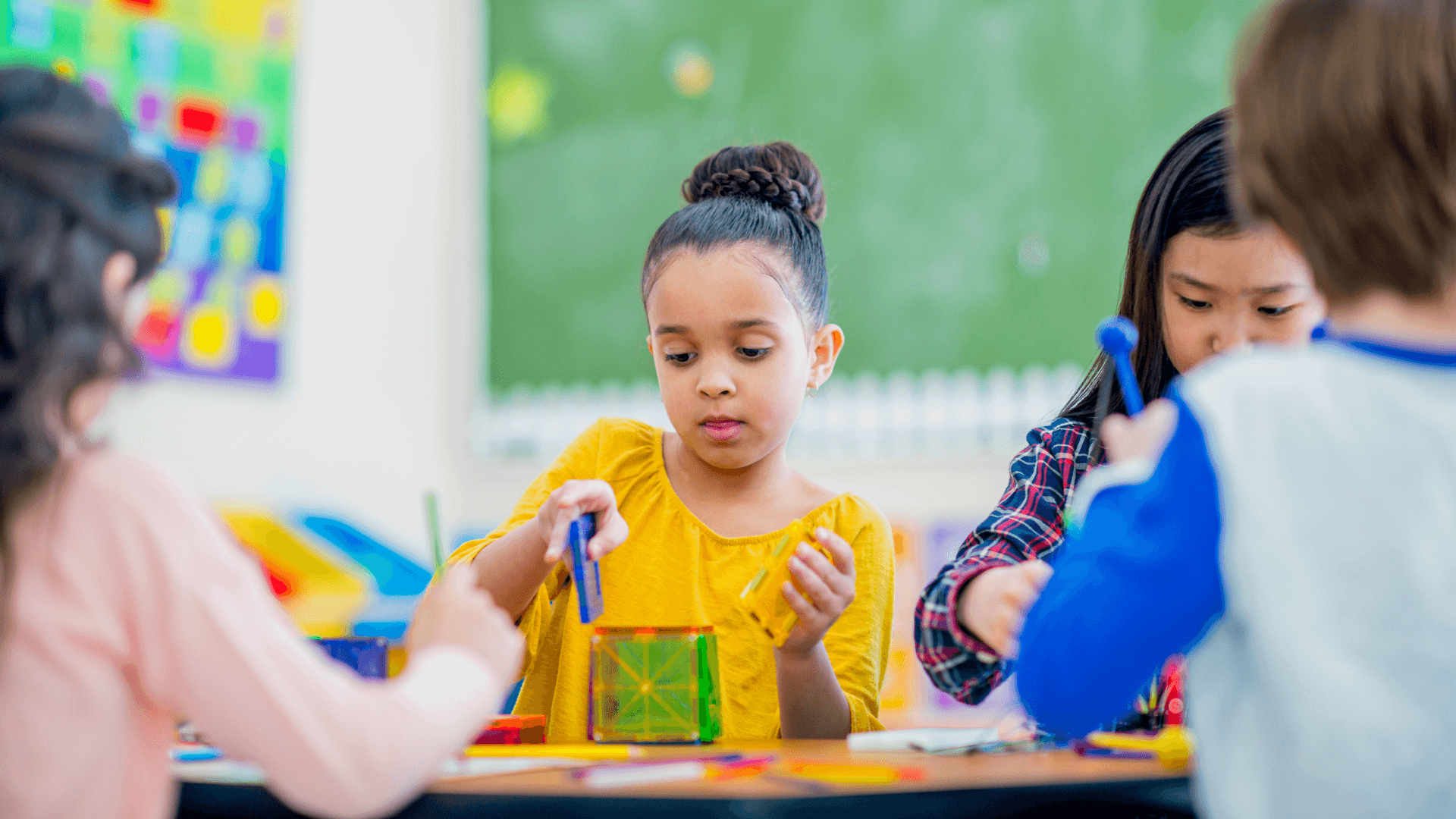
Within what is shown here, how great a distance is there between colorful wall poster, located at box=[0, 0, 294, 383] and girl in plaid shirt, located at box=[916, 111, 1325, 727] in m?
2.02

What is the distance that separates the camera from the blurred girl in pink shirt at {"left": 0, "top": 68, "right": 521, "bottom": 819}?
0.59m

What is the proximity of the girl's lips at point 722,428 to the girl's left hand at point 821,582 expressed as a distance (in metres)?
0.29

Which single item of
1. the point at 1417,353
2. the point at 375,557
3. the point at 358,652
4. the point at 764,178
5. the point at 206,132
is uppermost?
the point at 206,132

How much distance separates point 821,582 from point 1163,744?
294 millimetres

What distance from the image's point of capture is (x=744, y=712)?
1.29 m

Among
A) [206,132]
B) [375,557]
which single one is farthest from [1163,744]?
[206,132]

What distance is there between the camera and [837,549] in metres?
0.99

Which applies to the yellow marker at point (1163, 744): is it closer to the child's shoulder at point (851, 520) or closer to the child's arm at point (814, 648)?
the child's arm at point (814, 648)

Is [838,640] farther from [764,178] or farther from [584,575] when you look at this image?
[764,178]

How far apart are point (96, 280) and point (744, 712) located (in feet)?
2.72

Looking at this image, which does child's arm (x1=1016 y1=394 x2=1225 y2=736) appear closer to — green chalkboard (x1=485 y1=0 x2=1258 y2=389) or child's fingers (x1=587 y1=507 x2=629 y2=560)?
child's fingers (x1=587 y1=507 x2=629 y2=560)

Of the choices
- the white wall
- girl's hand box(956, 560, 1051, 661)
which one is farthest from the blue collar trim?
the white wall

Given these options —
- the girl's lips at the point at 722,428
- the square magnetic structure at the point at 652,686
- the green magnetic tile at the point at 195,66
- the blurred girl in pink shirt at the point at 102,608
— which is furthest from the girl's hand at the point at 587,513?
the green magnetic tile at the point at 195,66

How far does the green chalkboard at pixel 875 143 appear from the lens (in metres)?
3.12
